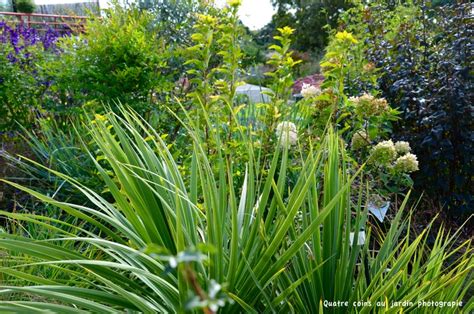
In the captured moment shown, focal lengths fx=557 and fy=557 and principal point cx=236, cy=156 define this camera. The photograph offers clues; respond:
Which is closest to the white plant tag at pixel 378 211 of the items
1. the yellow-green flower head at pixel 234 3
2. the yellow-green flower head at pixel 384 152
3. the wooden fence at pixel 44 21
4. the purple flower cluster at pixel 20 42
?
the yellow-green flower head at pixel 384 152

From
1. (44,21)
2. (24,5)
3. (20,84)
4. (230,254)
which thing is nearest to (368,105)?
(230,254)

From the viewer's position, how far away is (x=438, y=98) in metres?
3.91

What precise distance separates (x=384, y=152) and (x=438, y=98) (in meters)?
1.23

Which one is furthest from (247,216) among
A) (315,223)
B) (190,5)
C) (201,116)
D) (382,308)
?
(190,5)

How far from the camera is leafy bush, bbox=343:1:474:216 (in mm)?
3852

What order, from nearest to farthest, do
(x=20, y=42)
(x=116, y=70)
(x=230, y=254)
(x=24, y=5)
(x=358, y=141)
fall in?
(x=230, y=254) < (x=358, y=141) < (x=116, y=70) < (x=20, y=42) < (x=24, y=5)

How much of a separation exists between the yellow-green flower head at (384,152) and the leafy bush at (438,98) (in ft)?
2.86

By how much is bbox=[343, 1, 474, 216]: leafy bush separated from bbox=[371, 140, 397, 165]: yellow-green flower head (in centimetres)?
87

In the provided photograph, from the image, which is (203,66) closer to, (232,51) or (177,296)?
(232,51)

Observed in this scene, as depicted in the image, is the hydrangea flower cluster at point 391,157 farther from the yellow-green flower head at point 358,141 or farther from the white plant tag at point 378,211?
the white plant tag at point 378,211

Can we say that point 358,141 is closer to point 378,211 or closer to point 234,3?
point 378,211

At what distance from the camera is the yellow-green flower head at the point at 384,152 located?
9.58 feet

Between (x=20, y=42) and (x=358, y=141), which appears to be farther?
(x=20, y=42)

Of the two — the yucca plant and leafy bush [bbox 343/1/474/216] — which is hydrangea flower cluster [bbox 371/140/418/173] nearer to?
leafy bush [bbox 343/1/474/216]
